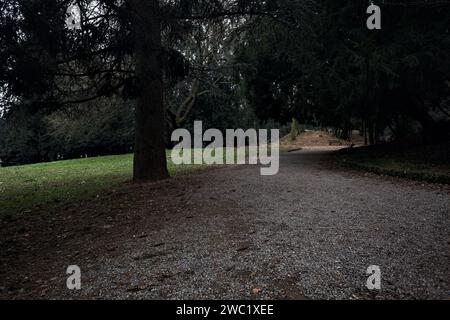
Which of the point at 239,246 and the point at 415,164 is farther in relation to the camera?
the point at 415,164

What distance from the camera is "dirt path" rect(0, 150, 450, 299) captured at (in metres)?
3.14

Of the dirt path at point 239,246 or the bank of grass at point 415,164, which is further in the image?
the bank of grass at point 415,164

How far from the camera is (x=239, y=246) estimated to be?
4.09 metres

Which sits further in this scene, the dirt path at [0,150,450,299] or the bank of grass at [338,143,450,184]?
the bank of grass at [338,143,450,184]

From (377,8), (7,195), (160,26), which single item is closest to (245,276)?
(160,26)

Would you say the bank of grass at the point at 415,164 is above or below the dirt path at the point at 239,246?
above

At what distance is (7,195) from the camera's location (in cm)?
927

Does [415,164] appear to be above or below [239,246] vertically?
above

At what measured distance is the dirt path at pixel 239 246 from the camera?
3143 millimetres

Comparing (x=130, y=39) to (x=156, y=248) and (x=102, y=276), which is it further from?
(x=102, y=276)

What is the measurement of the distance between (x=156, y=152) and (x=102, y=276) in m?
6.07

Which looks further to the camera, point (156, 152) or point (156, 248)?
point (156, 152)

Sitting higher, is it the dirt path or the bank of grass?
the bank of grass

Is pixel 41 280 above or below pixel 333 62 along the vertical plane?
below
